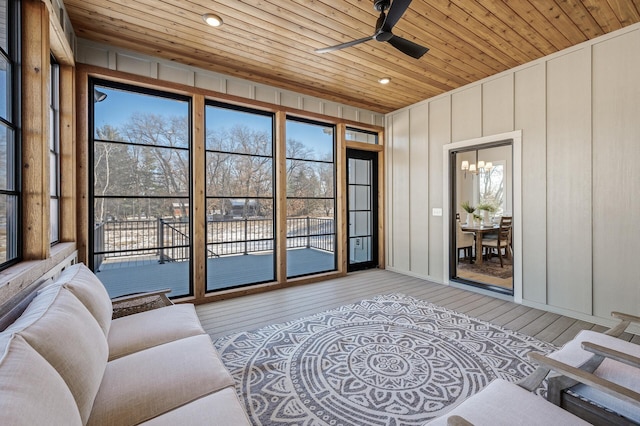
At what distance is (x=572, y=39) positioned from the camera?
10.5 ft

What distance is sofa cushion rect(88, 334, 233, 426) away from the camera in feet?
3.96

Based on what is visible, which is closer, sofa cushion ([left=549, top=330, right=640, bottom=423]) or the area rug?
sofa cushion ([left=549, top=330, right=640, bottom=423])

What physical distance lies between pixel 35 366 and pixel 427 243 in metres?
4.93

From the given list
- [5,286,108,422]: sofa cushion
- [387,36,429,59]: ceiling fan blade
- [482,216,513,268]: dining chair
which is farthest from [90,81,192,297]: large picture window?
[482,216,513,268]: dining chair

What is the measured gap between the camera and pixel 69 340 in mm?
1223

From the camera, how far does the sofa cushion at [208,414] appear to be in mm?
1124

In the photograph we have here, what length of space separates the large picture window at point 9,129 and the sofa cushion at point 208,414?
1625mm

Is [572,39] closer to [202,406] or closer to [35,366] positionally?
[202,406]

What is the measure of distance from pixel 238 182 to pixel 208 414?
11.4 ft

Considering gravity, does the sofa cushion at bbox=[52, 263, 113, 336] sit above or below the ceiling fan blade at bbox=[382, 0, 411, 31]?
below

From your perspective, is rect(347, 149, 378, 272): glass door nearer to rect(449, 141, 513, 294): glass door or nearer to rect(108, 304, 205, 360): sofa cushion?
rect(449, 141, 513, 294): glass door

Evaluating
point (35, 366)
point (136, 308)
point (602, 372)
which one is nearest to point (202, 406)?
point (35, 366)

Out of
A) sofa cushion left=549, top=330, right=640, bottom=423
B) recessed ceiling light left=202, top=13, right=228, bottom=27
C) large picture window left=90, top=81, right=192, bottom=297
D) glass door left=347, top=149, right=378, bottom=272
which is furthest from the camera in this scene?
glass door left=347, top=149, right=378, bottom=272

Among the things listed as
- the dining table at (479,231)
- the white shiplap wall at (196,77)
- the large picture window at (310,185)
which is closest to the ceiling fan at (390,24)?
the white shiplap wall at (196,77)
